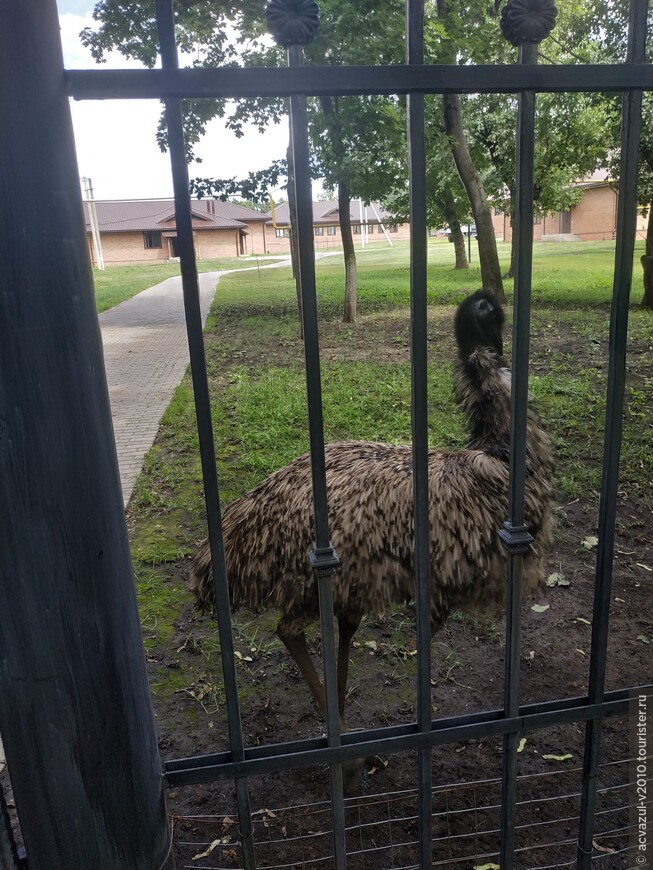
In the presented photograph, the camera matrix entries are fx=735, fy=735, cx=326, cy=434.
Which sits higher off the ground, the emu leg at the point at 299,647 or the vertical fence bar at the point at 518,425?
the vertical fence bar at the point at 518,425

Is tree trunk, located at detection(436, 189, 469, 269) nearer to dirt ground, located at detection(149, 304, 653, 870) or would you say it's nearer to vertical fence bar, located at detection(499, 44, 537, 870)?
dirt ground, located at detection(149, 304, 653, 870)

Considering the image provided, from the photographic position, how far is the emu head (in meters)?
3.31

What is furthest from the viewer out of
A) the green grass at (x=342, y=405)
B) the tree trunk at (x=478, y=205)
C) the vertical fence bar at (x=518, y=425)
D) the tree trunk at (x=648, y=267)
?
the tree trunk at (x=648, y=267)

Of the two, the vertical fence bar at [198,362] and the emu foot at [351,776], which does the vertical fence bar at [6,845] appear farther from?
the emu foot at [351,776]

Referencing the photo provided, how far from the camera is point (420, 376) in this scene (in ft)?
5.45

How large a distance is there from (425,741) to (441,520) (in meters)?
1.37

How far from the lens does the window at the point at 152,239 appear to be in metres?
55.1

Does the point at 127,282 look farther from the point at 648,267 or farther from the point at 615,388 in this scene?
the point at 615,388

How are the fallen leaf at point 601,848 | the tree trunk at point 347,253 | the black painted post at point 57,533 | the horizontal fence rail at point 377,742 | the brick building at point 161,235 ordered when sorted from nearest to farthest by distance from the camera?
the black painted post at point 57,533
the horizontal fence rail at point 377,742
the fallen leaf at point 601,848
the tree trunk at point 347,253
the brick building at point 161,235

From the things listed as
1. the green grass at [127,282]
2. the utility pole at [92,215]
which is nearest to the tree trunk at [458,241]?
the green grass at [127,282]

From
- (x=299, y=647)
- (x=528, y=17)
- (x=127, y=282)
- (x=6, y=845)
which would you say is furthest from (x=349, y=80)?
(x=127, y=282)

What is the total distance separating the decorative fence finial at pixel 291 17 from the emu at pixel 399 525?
2034mm

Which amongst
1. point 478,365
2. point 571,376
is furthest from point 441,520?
point 571,376

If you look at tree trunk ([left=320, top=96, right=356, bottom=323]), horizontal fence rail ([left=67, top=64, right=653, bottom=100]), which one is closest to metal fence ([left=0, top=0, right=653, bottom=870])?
horizontal fence rail ([left=67, top=64, right=653, bottom=100])
